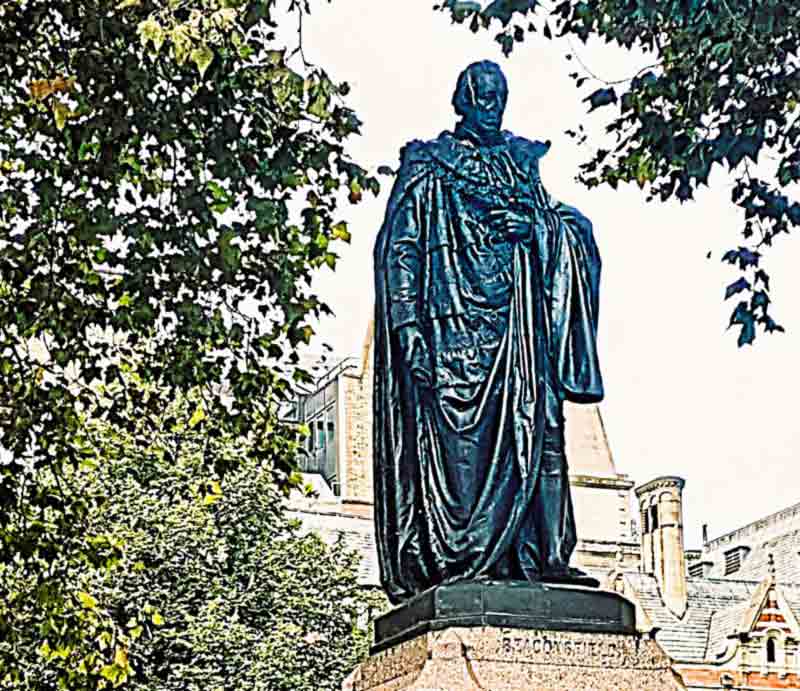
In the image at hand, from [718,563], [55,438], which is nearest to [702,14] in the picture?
[55,438]

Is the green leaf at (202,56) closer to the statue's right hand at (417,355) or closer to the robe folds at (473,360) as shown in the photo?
the robe folds at (473,360)

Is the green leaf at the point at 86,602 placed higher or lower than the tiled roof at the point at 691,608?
lower

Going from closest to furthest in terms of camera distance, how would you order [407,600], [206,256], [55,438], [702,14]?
[407,600]
[702,14]
[206,256]
[55,438]

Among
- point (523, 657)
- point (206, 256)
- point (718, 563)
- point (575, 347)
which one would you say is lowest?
point (523, 657)

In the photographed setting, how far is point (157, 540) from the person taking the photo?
30.0m

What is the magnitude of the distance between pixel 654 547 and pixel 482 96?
5215cm

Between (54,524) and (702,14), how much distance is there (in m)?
7.75

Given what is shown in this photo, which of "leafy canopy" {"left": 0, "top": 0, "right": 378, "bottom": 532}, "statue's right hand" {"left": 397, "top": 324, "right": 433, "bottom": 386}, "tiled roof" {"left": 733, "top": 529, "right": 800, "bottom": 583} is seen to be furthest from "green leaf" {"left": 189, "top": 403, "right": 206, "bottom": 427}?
"tiled roof" {"left": 733, "top": 529, "right": 800, "bottom": 583}

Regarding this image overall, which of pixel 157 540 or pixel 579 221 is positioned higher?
pixel 157 540

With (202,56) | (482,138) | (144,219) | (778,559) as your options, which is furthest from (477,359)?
(778,559)

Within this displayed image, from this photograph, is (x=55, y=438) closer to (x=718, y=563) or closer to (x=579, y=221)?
(x=579, y=221)

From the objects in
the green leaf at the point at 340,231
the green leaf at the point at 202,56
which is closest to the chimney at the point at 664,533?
the green leaf at the point at 340,231

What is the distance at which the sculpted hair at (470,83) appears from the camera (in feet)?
24.9

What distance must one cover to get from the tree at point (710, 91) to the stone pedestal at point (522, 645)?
3489mm
